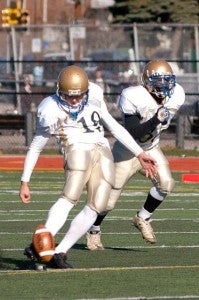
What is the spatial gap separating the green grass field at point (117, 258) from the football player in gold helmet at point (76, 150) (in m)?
0.36

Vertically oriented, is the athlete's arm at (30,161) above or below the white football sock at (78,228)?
above

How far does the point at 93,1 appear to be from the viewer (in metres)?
50.2

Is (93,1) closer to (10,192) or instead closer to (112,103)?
(112,103)

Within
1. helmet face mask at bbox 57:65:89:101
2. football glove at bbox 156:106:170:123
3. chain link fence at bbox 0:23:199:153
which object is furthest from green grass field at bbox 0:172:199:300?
chain link fence at bbox 0:23:199:153

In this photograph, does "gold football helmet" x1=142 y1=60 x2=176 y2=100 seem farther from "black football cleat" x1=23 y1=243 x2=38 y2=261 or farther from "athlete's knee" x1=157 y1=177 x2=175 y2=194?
"black football cleat" x1=23 y1=243 x2=38 y2=261

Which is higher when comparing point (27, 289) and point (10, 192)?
point (27, 289)

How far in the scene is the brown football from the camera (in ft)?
29.3

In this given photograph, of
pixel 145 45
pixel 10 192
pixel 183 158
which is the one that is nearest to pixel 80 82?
pixel 10 192

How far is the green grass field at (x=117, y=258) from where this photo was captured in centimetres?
815

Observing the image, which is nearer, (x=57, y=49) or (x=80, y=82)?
(x=80, y=82)

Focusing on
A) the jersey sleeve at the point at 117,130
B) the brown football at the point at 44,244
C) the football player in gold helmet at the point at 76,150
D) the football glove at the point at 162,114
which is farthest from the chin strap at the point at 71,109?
the football glove at the point at 162,114

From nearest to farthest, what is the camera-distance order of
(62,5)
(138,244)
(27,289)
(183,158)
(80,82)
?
1. (27,289)
2. (80,82)
3. (138,244)
4. (183,158)
5. (62,5)

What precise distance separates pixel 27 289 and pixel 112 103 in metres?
17.6

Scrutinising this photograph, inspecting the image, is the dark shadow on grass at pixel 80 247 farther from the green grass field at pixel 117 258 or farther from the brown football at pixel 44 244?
the brown football at pixel 44 244
